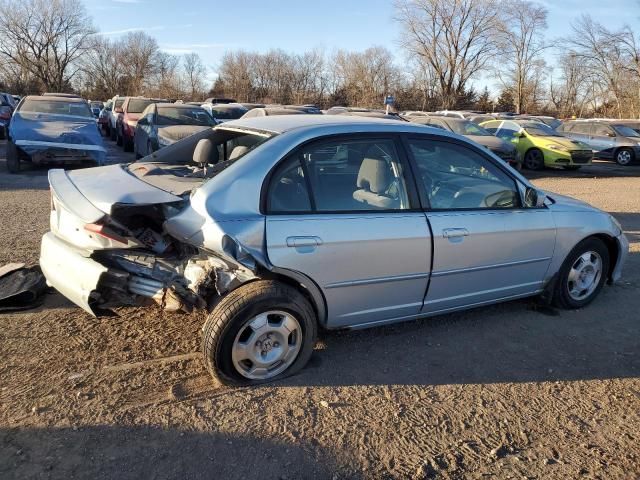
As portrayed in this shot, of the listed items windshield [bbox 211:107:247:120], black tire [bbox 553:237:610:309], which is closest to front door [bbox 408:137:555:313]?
black tire [bbox 553:237:610:309]

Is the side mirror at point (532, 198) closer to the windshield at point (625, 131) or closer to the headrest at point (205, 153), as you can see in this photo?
the headrest at point (205, 153)

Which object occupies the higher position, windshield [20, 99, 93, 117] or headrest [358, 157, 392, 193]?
windshield [20, 99, 93, 117]

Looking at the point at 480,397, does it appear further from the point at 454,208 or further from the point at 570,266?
the point at 570,266

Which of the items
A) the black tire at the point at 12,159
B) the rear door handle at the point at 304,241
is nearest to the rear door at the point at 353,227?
the rear door handle at the point at 304,241

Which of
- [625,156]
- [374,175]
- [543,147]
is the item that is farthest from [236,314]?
[625,156]

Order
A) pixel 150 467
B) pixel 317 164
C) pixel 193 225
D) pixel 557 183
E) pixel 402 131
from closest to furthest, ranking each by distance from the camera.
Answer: pixel 150 467, pixel 193 225, pixel 317 164, pixel 402 131, pixel 557 183

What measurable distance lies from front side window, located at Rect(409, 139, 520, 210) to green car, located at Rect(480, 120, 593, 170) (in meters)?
13.8

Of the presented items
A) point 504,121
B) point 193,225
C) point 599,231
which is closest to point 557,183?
point 504,121

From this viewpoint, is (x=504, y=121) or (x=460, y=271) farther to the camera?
(x=504, y=121)

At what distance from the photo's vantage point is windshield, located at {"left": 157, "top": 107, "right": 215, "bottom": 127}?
12.4 m

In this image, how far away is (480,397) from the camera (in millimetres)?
3271

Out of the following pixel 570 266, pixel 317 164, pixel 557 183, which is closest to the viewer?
pixel 317 164

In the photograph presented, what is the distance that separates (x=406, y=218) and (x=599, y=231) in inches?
81.9

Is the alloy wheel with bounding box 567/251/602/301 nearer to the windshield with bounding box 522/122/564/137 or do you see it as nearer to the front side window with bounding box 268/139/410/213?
the front side window with bounding box 268/139/410/213
